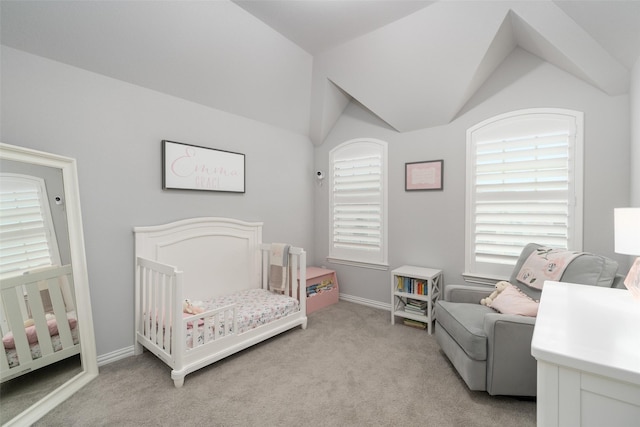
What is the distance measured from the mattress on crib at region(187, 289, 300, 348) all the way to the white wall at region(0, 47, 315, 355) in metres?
0.67

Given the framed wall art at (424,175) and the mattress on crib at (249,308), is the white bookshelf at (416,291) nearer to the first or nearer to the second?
the framed wall art at (424,175)

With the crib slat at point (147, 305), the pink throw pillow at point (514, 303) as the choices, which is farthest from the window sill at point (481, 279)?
the crib slat at point (147, 305)

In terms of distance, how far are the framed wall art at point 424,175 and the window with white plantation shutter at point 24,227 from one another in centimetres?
308

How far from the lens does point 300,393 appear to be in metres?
1.87

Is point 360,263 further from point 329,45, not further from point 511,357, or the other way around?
point 329,45

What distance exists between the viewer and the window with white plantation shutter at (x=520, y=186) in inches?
94.3

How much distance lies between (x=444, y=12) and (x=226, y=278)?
120 inches

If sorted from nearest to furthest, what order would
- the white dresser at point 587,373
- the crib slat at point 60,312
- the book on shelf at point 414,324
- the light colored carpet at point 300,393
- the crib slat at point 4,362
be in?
the white dresser at point 587,373, the crib slat at point 4,362, the light colored carpet at point 300,393, the crib slat at point 60,312, the book on shelf at point 414,324

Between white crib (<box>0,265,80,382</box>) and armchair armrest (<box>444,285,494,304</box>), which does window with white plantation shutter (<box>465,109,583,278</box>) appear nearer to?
armchair armrest (<box>444,285,494,304</box>)

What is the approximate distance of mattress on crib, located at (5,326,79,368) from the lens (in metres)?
1.56

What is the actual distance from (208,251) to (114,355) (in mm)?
1049

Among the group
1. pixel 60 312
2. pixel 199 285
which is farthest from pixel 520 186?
pixel 60 312

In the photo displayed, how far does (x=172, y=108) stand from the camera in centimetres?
255

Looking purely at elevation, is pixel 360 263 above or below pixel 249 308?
above
